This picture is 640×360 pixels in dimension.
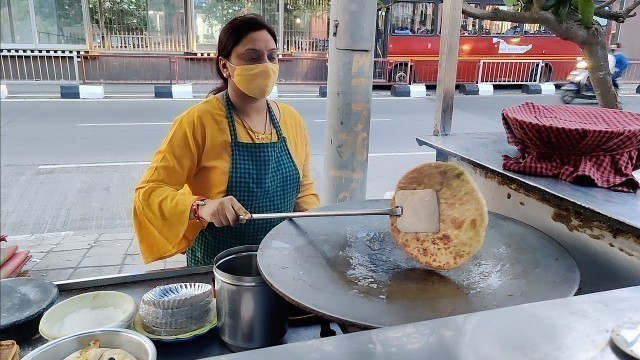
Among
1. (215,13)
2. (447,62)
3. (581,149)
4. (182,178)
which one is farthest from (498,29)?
(182,178)

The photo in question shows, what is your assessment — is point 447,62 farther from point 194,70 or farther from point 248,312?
point 194,70

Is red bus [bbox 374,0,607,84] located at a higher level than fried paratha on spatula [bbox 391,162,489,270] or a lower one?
higher

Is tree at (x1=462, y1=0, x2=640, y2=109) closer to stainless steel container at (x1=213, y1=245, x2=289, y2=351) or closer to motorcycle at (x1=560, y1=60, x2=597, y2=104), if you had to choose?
stainless steel container at (x1=213, y1=245, x2=289, y2=351)

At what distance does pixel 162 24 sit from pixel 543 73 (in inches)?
428

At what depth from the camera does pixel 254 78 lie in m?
2.01

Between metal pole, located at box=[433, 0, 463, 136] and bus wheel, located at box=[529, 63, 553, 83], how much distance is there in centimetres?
1344

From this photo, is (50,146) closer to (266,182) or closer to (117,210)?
(117,210)

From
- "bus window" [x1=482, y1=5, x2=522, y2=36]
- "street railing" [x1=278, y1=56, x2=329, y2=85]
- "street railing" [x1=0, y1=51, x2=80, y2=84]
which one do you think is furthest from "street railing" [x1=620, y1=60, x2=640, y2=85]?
"street railing" [x1=0, y1=51, x2=80, y2=84]

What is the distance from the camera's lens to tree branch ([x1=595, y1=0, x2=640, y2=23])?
193 cm

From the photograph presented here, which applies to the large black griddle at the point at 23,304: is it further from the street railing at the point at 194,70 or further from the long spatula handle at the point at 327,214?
the street railing at the point at 194,70

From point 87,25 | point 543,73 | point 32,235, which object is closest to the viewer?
point 32,235

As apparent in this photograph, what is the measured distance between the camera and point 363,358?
0.61 metres

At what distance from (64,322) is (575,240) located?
148cm

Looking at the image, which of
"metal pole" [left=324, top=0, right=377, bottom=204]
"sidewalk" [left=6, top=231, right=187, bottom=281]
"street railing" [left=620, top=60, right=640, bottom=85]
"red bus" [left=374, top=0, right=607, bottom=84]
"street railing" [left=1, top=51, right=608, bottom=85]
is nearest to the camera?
"metal pole" [left=324, top=0, right=377, bottom=204]
